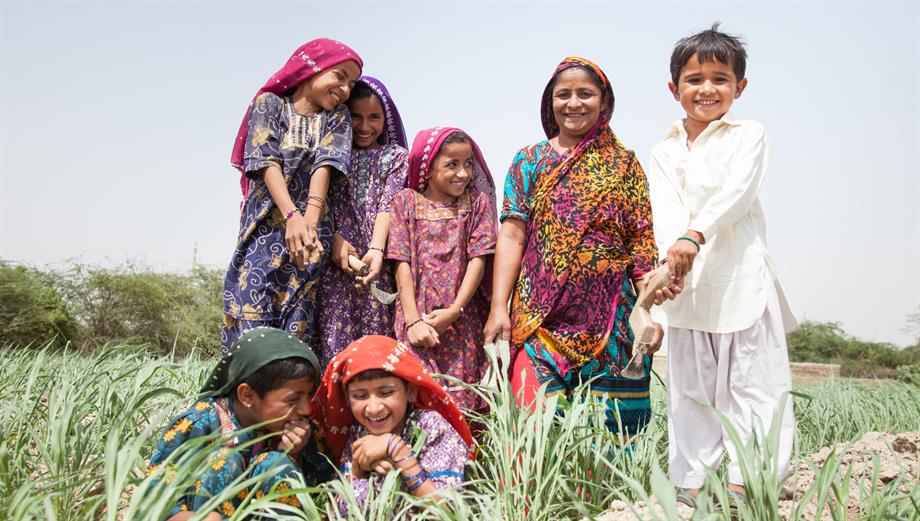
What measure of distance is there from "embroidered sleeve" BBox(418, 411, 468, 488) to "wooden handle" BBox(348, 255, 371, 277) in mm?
856

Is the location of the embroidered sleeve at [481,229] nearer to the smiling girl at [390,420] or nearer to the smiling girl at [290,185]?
the smiling girl at [290,185]

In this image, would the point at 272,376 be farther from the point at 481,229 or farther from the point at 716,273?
the point at 716,273

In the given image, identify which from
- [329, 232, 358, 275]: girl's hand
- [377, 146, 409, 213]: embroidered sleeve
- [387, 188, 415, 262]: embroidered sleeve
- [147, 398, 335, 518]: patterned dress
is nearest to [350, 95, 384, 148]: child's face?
[377, 146, 409, 213]: embroidered sleeve

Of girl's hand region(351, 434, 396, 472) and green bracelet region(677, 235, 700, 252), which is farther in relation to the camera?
green bracelet region(677, 235, 700, 252)

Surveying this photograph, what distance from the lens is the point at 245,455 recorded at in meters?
2.57

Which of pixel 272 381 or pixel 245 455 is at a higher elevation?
pixel 272 381

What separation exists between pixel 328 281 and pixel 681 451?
5.71 feet

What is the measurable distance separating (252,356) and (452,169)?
1345 mm

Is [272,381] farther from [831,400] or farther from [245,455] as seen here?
[831,400]

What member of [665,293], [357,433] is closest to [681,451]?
[665,293]

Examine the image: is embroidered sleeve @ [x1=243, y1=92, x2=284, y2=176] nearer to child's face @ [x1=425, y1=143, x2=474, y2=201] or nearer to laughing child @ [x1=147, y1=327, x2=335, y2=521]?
child's face @ [x1=425, y1=143, x2=474, y2=201]

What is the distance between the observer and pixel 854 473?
315 cm

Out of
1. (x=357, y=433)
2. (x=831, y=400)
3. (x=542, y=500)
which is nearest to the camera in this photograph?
(x=542, y=500)

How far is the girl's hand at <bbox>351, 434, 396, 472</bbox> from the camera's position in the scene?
253 centimetres
